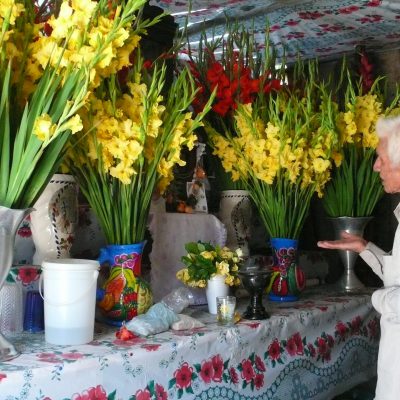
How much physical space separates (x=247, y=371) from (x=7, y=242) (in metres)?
0.67

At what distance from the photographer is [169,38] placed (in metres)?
1.76

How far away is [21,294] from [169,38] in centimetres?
98

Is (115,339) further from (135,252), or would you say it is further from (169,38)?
(169,38)

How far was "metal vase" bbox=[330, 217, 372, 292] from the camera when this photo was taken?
6.73 feet

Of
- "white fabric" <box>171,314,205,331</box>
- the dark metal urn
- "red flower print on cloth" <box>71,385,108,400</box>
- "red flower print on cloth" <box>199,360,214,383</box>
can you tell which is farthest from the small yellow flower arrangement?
"red flower print on cloth" <box>71,385,108,400</box>

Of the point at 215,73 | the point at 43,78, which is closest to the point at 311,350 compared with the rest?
the point at 215,73

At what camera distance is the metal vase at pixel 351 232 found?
6.73 ft

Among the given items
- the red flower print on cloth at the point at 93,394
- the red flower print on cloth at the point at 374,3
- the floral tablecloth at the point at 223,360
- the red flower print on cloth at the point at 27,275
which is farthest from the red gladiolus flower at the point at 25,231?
the red flower print on cloth at the point at 374,3

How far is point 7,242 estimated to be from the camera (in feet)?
3.09

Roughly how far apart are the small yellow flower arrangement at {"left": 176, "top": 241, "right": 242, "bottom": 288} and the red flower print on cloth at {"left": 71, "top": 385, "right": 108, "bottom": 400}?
51 centimetres

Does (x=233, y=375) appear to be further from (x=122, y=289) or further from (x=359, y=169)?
(x=359, y=169)

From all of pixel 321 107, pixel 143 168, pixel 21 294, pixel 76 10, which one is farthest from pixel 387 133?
pixel 21 294

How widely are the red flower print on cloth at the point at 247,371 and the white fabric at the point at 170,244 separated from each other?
30 cm

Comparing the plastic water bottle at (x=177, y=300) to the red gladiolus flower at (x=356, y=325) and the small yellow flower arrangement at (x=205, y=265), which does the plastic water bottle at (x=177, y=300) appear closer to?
the small yellow flower arrangement at (x=205, y=265)
